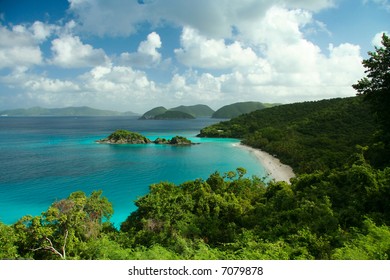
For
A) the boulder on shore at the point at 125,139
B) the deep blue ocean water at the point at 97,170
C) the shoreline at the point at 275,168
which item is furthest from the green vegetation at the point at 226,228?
the boulder on shore at the point at 125,139

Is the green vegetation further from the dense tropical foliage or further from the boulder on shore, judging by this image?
the boulder on shore

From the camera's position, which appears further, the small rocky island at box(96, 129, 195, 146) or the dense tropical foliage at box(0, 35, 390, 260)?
the small rocky island at box(96, 129, 195, 146)

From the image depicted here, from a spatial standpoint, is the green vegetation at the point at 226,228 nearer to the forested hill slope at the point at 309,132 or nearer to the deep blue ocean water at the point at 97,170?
the forested hill slope at the point at 309,132

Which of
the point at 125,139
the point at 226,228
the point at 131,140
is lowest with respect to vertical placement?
the point at 226,228

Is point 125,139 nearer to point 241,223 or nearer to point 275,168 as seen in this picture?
point 275,168

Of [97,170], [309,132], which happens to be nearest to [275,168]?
[97,170]

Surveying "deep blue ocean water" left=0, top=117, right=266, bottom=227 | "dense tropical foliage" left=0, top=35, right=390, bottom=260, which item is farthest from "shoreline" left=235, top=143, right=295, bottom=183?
"dense tropical foliage" left=0, top=35, right=390, bottom=260
